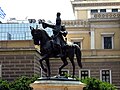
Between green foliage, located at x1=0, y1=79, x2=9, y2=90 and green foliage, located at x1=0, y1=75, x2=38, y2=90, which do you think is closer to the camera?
green foliage, located at x1=0, y1=75, x2=38, y2=90

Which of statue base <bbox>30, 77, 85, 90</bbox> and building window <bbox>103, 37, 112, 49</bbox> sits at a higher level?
building window <bbox>103, 37, 112, 49</bbox>

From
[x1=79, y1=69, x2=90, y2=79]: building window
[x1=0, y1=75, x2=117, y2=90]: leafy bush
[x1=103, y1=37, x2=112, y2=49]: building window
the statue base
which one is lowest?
[x1=0, y1=75, x2=117, y2=90]: leafy bush

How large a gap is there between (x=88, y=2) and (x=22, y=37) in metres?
18.0

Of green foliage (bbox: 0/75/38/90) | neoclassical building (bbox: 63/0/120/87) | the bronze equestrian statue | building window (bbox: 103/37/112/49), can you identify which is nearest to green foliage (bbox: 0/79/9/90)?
green foliage (bbox: 0/75/38/90)

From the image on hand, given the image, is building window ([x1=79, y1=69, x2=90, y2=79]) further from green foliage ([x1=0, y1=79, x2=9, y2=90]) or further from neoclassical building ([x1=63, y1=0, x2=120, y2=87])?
green foliage ([x1=0, y1=79, x2=9, y2=90])

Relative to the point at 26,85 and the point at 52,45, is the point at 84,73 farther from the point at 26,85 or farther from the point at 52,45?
the point at 52,45

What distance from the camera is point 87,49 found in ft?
175

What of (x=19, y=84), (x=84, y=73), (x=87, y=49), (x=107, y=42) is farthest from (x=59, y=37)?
(x=107, y=42)

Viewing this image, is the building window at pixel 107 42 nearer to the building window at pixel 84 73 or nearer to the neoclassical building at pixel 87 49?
the neoclassical building at pixel 87 49

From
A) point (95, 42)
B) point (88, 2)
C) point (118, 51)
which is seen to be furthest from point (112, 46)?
point (88, 2)

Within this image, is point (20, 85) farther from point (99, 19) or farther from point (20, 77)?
point (99, 19)

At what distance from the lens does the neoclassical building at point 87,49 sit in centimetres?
4538

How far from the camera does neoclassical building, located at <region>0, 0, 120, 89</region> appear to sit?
45.4 metres

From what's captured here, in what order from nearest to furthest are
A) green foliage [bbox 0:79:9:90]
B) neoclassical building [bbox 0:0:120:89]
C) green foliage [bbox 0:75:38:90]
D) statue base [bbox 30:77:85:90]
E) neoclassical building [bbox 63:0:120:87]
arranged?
1. statue base [bbox 30:77:85:90]
2. green foliage [bbox 0:75:38:90]
3. green foliage [bbox 0:79:9:90]
4. neoclassical building [bbox 0:0:120:89]
5. neoclassical building [bbox 63:0:120:87]
